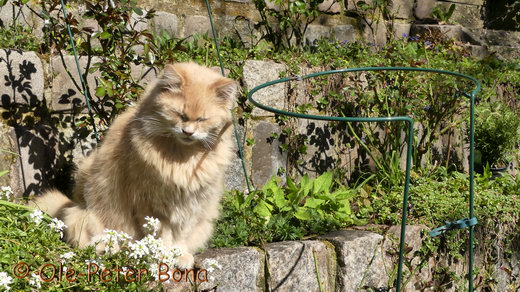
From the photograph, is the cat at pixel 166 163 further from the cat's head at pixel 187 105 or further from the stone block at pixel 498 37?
the stone block at pixel 498 37

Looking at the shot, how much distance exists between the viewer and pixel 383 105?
16.2ft

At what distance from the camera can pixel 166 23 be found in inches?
196

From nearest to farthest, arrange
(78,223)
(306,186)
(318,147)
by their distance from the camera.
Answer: (78,223)
(306,186)
(318,147)

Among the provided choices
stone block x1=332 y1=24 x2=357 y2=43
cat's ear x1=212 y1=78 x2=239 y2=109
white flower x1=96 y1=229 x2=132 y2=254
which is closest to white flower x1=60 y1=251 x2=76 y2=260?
white flower x1=96 y1=229 x2=132 y2=254

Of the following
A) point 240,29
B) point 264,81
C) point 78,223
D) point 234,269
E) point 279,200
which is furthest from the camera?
point 240,29

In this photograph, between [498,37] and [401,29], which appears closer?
[401,29]

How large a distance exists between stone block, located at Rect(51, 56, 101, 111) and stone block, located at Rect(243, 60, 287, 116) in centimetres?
114

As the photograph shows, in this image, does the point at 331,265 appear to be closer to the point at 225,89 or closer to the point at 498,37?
the point at 225,89

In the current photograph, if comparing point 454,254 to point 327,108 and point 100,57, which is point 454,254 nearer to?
point 327,108

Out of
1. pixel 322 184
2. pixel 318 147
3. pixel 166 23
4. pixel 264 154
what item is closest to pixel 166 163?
pixel 322 184

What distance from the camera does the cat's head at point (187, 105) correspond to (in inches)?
110

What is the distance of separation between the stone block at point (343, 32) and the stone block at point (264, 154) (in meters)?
1.79

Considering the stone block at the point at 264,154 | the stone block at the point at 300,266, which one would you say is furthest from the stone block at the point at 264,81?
the stone block at the point at 300,266

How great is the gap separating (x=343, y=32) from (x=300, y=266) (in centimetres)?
317
